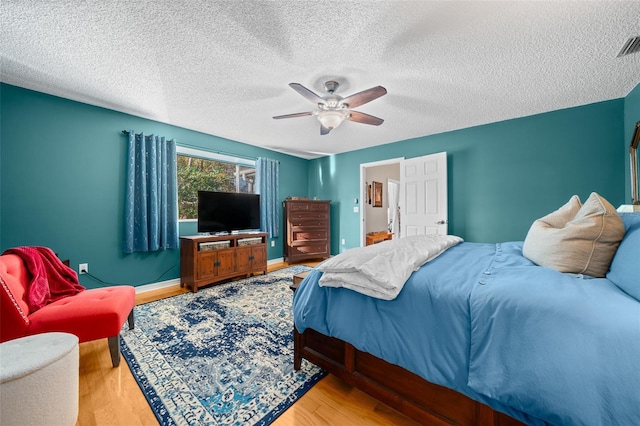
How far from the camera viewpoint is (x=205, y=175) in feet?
13.8

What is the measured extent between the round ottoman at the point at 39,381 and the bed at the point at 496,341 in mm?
1185

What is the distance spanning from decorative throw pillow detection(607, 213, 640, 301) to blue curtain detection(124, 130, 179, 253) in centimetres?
422

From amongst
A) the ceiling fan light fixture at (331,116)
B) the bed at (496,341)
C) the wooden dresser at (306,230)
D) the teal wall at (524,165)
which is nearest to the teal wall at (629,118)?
the teal wall at (524,165)

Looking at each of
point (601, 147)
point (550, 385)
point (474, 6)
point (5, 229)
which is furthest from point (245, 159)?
point (601, 147)

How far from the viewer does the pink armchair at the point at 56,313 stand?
4.70ft

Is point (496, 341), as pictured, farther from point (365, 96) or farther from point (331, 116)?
point (331, 116)

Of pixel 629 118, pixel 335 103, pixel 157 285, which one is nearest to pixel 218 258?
pixel 157 285

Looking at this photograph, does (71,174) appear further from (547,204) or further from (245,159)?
(547,204)

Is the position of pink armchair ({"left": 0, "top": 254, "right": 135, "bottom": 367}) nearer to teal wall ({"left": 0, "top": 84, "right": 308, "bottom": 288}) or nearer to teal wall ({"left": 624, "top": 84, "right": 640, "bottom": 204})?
teal wall ({"left": 0, "top": 84, "right": 308, "bottom": 288})

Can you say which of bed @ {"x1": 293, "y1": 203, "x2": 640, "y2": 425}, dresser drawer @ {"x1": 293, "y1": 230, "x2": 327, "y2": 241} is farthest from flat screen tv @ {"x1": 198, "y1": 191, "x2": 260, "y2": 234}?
bed @ {"x1": 293, "y1": 203, "x2": 640, "y2": 425}

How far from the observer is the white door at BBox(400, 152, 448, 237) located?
156 inches

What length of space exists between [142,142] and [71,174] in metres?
0.84

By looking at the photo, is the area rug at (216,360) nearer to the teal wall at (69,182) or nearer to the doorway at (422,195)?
the teal wall at (69,182)

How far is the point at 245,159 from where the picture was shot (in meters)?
4.66
